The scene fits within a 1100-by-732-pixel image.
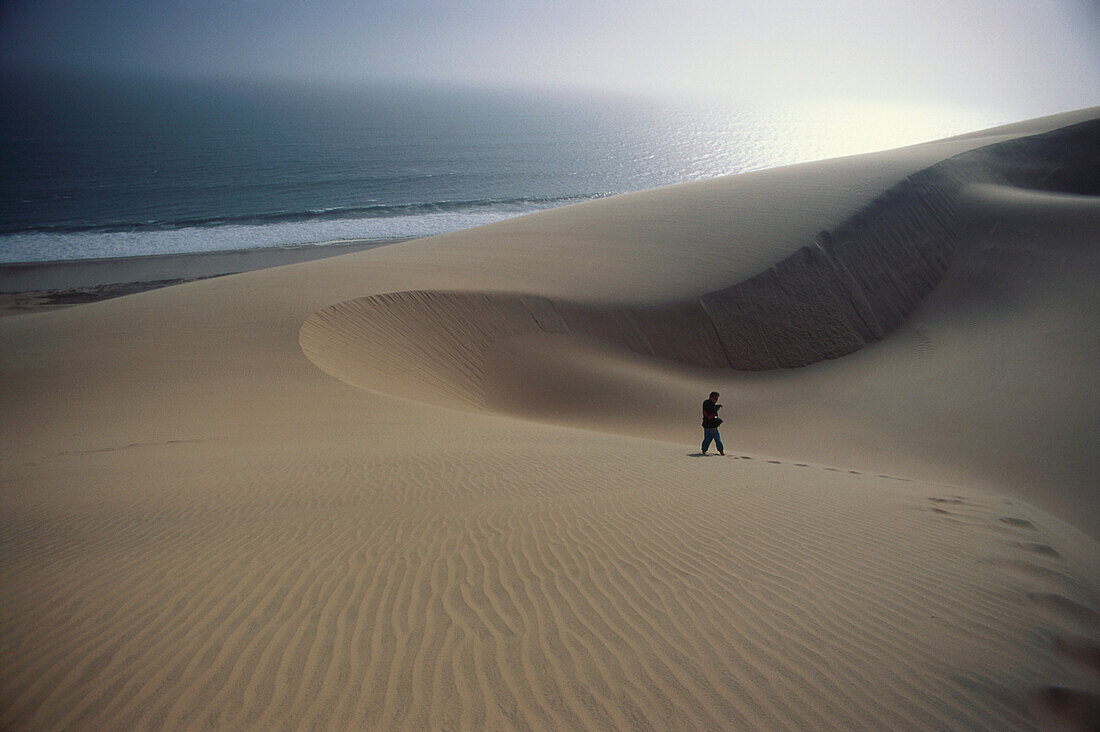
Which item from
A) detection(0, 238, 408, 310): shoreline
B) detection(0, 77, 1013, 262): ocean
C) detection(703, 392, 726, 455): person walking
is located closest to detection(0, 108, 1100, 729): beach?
detection(703, 392, 726, 455): person walking

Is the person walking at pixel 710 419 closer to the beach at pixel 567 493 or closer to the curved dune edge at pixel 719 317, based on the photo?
the beach at pixel 567 493

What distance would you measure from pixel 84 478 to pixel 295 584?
13.7ft

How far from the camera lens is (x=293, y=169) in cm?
5500

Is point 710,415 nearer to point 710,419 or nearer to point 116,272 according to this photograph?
point 710,419

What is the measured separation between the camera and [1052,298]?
16.7 metres

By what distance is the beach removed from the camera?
332 centimetres

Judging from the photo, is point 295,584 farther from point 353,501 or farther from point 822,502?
point 822,502

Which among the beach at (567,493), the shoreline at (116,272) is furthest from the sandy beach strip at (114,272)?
the beach at (567,493)

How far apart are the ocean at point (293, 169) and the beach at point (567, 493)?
79.9ft

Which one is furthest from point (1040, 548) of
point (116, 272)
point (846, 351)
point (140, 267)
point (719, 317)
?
point (140, 267)

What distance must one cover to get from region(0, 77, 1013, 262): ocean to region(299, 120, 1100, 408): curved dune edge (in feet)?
80.6

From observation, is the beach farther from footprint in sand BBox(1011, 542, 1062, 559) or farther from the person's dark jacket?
the person's dark jacket

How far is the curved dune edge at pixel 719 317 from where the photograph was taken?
12859mm

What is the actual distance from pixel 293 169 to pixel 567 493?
56694mm
